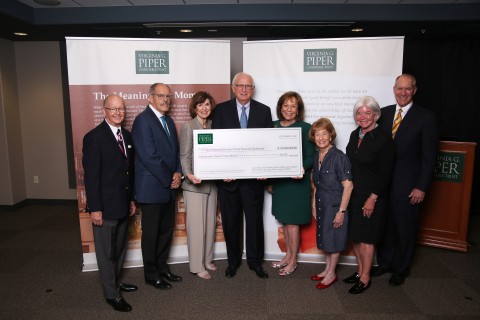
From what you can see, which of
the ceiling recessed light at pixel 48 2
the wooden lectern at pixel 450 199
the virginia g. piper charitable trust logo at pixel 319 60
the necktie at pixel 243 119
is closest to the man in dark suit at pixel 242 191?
the necktie at pixel 243 119

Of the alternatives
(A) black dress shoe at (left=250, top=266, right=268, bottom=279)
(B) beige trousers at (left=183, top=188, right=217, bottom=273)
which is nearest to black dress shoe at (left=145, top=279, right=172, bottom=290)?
(B) beige trousers at (left=183, top=188, right=217, bottom=273)

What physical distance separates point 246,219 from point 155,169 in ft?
3.09

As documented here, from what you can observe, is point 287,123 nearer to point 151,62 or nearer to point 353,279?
point 151,62

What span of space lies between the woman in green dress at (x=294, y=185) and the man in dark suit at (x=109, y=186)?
1283mm

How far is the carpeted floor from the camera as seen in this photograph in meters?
2.63

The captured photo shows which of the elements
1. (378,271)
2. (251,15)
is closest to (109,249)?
(378,271)

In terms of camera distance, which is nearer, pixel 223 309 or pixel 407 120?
pixel 223 309

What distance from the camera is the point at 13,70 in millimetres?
5320

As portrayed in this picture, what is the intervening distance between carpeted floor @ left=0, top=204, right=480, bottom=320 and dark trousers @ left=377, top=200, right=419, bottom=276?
0.16 metres

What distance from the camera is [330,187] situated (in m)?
2.81

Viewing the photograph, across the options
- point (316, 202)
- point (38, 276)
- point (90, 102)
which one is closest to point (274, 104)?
point (316, 202)

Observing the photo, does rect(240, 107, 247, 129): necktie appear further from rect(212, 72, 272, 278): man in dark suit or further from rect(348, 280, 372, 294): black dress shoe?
rect(348, 280, 372, 294): black dress shoe

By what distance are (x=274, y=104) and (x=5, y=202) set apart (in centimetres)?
454

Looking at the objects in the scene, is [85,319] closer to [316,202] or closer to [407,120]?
[316,202]
